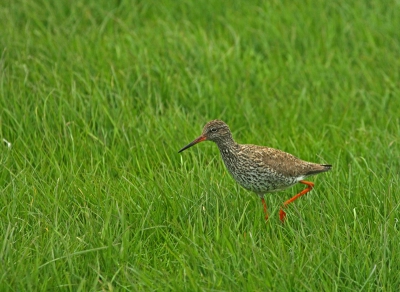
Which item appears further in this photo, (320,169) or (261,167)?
(320,169)

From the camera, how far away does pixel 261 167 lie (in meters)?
6.10

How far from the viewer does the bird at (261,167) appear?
19.9ft

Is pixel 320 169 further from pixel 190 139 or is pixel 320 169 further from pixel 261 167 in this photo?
pixel 190 139

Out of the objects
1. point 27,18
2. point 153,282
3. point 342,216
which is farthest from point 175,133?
point 27,18

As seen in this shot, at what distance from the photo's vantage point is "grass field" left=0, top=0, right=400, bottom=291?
5.14 m

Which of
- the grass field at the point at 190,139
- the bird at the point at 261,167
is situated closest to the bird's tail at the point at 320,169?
the bird at the point at 261,167

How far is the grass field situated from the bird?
0.62 feet

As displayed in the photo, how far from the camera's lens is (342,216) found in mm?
5906

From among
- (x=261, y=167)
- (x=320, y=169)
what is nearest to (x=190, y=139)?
(x=261, y=167)

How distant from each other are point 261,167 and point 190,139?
1.43 meters

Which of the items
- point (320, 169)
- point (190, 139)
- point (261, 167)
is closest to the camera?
point (261, 167)

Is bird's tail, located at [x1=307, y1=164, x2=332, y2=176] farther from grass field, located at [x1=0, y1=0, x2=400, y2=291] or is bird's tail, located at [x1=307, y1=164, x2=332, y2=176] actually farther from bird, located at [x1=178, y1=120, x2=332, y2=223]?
grass field, located at [x1=0, y1=0, x2=400, y2=291]

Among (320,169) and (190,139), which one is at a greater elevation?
(320,169)

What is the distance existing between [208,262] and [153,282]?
0.42 metres
